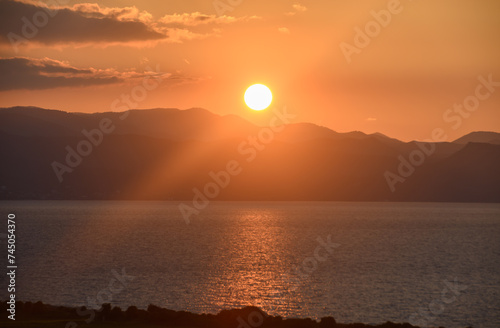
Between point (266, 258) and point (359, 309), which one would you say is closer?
point (359, 309)

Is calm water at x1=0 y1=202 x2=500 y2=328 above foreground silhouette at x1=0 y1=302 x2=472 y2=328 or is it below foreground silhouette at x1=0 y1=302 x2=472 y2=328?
above

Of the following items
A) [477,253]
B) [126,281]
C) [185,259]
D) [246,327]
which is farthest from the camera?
[477,253]

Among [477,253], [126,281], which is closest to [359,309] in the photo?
[126,281]

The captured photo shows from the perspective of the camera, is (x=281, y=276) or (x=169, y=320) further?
(x=281, y=276)

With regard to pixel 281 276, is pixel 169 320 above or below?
below

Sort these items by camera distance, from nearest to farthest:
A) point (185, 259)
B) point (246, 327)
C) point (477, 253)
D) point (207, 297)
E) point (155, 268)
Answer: point (246, 327) → point (207, 297) → point (155, 268) → point (185, 259) → point (477, 253)

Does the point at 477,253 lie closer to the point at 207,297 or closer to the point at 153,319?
the point at 207,297

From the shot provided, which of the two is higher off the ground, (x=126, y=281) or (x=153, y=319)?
(x=126, y=281)

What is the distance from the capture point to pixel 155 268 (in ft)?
267

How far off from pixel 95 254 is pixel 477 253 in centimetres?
6919

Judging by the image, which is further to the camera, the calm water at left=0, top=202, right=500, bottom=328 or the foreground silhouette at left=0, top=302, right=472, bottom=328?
the calm water at left=0, top=202, right=500, bottom=328

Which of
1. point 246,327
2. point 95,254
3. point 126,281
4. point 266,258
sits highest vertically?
point 95,254

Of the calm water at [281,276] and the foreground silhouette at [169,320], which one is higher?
the calm water at [281,276]

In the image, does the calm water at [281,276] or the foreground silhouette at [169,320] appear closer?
the foreground silhouette at [169,320]
